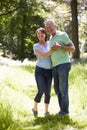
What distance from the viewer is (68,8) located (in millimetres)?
34781

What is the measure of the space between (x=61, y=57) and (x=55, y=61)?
174 mm

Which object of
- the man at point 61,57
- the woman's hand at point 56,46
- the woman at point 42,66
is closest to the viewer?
the woman's hand at point 56,46

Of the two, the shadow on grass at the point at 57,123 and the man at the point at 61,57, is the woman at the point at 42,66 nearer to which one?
the man at the point at 61,57

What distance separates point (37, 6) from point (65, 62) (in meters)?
24.4

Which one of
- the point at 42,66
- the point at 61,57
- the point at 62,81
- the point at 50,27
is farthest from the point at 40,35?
the point at 62,81

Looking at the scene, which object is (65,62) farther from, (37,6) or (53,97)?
(37,6)

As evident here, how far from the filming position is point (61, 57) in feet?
28.7

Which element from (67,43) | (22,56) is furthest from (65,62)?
(22,56)

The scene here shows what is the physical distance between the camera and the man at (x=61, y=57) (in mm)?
8680

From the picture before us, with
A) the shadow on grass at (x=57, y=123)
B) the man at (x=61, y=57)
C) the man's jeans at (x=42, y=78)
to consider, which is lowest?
the shadow on grass at (x=57, y=123)

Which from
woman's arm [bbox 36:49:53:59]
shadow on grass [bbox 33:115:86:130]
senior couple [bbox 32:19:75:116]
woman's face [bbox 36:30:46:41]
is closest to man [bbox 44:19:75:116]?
senior couple [bbox 32:19:75:116]

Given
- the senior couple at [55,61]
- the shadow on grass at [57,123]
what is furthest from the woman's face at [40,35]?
the shadow on grass at [57,123]

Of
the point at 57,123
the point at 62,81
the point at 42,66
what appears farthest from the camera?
the point at 42,66

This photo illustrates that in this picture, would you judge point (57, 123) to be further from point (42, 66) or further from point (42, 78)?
point (42, 66)
